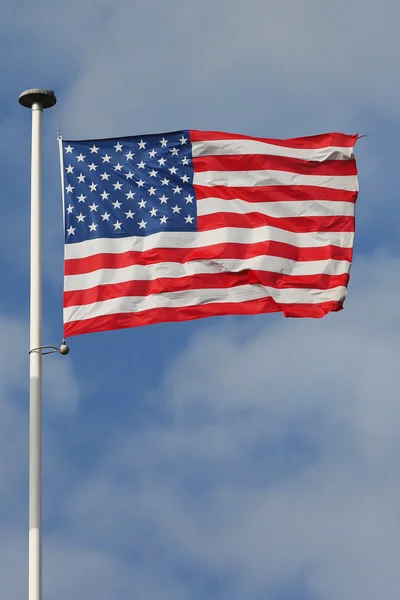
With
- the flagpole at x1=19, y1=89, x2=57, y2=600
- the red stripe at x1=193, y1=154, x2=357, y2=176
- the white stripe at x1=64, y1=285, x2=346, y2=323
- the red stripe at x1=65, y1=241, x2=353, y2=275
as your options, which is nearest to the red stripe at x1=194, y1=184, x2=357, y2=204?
the red stripe at x1=193, y1=154, x2=357, y2=176

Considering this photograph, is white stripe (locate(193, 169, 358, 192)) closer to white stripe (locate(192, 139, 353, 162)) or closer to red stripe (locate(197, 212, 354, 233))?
white stripe (locate(192, 139, 353, 162))

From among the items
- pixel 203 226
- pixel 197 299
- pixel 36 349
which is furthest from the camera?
pixel 203 226

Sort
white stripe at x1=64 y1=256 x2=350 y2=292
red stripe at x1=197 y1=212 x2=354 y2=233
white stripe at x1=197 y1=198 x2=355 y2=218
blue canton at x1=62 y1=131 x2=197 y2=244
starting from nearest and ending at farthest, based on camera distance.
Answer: white stripe at x1=64 y1=256 x2=350 y2=292, blue canton at x1=62 y1=131 x2=197 y2=244, red stripe at x1=197 y1=212 x2=354 y2=233, white stripe at x1=197 y1=198 x2=355 y2=218

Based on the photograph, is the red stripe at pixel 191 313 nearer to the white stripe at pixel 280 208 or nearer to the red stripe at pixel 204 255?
the red stripe at pixel 204 255

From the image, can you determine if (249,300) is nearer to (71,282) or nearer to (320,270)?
(320,270)

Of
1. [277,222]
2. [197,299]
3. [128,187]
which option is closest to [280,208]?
[277,222]

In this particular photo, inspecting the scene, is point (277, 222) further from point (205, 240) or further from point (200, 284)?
point (200, 284)

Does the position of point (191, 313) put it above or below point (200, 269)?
below

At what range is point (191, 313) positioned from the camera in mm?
22344

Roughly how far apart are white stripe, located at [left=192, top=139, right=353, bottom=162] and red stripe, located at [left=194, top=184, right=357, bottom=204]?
0.66 m

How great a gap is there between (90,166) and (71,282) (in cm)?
216

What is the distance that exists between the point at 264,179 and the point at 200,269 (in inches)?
96.1

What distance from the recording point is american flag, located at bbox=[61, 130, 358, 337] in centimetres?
2220

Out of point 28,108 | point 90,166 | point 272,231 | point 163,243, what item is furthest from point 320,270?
point 28,108
